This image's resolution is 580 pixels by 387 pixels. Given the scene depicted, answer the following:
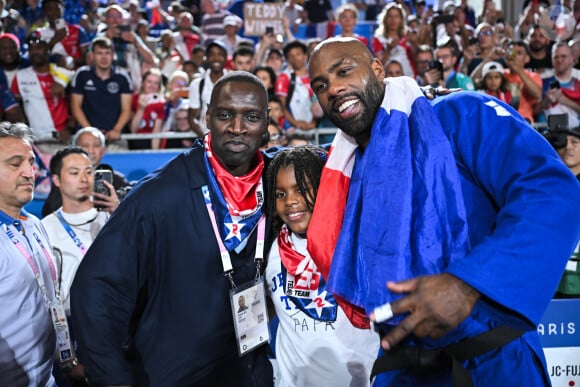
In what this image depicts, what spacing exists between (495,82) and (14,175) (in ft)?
20.2

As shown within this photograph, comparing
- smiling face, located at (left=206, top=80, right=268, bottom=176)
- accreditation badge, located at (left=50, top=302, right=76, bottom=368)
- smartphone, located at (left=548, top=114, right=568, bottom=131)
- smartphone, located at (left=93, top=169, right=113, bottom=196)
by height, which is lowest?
accreditation badge, located at (left=50, top=302, right=76, bottom=368)

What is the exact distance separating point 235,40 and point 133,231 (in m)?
7.74

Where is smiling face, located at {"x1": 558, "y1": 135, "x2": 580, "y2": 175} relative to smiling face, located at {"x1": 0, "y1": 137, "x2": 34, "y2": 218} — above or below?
below

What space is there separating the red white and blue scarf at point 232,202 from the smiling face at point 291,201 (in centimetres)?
19

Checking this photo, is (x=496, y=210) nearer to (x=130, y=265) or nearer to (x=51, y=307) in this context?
(x=130, y=265)

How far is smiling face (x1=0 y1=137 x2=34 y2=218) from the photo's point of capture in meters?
3.69

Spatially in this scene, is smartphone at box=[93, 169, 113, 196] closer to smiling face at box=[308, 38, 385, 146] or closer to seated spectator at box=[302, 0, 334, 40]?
smiling face at box=[308, 38, 385, 146]

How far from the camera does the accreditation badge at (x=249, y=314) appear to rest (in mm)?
2906

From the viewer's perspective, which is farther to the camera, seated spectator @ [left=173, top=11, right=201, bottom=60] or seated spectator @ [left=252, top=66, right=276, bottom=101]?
seated spectator @ [left=173, top=11, right=201, bottom=60]

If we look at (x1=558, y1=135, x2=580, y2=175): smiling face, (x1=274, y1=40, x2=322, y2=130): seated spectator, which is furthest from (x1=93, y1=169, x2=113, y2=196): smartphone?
(x1=558, y1=135, x2=580, y2=175): smiling face

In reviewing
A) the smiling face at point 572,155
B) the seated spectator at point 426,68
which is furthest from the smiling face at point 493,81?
the smiling face at point 572,155

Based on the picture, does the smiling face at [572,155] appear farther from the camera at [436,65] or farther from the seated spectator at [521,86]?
the camera at [436,65]

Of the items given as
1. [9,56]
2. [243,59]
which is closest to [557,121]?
[243,59]

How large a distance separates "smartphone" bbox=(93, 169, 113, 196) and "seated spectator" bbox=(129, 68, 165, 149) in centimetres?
250
